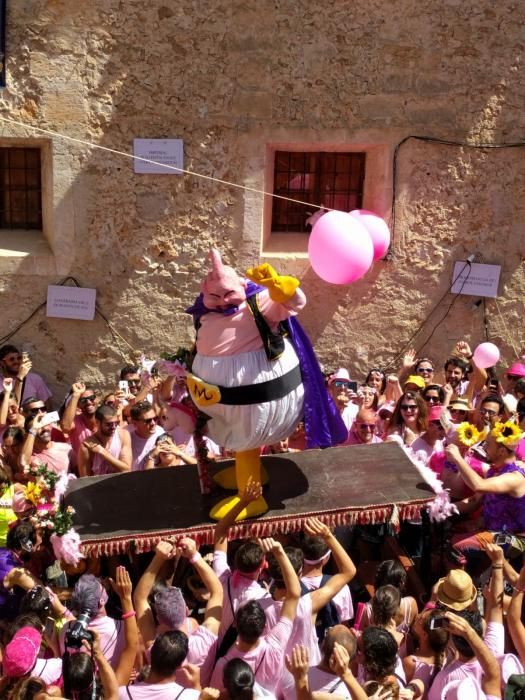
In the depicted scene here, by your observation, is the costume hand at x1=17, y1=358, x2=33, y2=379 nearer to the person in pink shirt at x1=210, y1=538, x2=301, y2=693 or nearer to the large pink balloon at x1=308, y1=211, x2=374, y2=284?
the large pink balloon at x1=308, y1=211, x2=374, y2=284

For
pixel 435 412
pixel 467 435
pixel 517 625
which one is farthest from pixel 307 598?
pixel 435 412

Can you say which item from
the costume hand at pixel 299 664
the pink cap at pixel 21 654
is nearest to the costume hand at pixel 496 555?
the costume hand at pixel 299 664

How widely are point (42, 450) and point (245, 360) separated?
200 cm

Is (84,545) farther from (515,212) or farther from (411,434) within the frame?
(515,212)

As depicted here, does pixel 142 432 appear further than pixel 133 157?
No

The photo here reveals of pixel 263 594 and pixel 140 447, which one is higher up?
pixel 263 594

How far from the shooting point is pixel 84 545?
15.5 feet

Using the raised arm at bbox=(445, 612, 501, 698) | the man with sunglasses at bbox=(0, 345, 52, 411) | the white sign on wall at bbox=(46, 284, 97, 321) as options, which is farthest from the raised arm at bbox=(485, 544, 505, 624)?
the white sign on wall at bbox=(46, 284, 97, 321)

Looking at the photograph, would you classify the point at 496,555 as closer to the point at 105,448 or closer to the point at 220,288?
the point at 220,288

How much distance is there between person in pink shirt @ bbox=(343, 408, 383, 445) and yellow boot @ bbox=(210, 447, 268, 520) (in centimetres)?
136

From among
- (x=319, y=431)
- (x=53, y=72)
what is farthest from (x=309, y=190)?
(x=319, y=431)

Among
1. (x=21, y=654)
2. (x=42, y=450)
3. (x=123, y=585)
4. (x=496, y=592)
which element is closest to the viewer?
(x=21, y=654)

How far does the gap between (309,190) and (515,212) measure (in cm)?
219

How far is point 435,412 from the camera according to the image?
19.8ft
